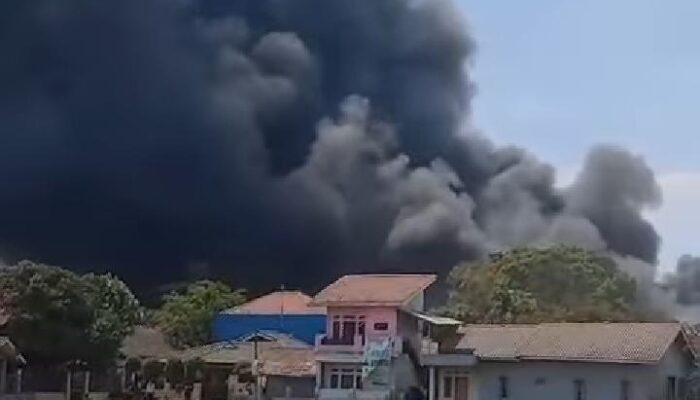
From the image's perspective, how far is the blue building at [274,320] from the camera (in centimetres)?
6581

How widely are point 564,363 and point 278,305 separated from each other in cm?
→ 2554

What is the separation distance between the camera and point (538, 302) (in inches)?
2362

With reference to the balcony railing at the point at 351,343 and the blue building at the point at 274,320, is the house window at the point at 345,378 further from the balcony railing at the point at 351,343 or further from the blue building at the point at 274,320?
the blue building at the point at 274,320

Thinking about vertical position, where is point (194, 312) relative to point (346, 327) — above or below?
above

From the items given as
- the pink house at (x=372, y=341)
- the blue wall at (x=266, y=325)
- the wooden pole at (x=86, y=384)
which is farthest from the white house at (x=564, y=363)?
the blue wall at (x=266, y=325)

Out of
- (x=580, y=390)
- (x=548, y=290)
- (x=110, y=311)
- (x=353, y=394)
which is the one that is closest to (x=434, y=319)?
(x=353, y=394)

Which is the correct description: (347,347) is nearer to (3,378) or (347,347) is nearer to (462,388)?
(462,388)

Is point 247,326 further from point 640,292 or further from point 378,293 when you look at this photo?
point 640,292

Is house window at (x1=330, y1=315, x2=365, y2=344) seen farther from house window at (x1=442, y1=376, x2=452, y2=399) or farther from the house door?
the house door

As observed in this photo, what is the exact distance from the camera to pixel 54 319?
49.4m

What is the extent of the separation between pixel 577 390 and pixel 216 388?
50.0 ft

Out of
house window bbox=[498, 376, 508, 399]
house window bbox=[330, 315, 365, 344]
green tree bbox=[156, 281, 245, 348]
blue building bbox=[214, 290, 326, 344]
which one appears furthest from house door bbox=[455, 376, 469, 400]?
green tree bbox=[156, 281, 245, 348]

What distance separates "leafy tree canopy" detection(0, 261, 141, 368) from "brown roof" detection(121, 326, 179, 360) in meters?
5.04

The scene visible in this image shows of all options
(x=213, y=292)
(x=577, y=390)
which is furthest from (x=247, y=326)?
(x=577, y=390)
